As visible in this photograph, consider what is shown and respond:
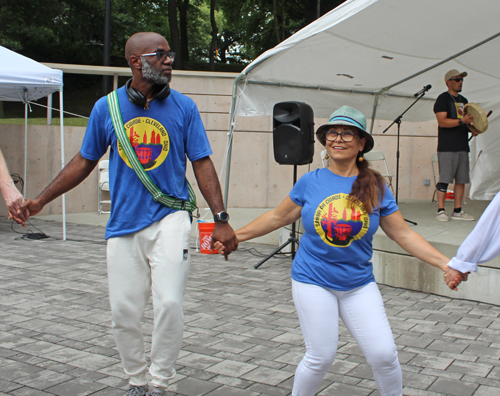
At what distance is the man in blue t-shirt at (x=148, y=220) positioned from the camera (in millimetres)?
2814

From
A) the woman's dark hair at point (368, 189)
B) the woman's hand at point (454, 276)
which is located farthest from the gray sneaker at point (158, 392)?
the woman's hand at point (454, 276)

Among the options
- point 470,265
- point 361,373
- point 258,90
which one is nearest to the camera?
point 470,265

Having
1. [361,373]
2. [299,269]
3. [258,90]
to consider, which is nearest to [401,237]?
[299,269]

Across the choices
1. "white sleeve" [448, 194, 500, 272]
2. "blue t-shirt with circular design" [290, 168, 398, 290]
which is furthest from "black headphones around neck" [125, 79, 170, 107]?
"white sleeve" [448, 194, 500, 272]

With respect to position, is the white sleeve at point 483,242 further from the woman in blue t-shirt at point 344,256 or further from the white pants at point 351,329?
the white pants at point 351,329

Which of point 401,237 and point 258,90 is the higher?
point 258,90

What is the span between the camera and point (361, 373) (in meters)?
3.45

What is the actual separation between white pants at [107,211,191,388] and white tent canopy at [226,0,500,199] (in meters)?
3.61

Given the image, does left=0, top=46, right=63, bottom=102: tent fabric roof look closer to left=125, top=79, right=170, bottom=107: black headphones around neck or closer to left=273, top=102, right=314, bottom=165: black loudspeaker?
left=273, top=102, right=314, bottom=165: black loudspeaker

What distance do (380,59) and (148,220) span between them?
5.29 m

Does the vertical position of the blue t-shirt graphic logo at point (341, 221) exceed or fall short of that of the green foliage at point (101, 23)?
it falls short

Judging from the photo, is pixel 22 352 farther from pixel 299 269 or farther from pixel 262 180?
pixel 262 180

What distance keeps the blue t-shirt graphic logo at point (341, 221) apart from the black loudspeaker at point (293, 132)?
3836 millimetres

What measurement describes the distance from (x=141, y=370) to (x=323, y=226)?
4.24 ft
